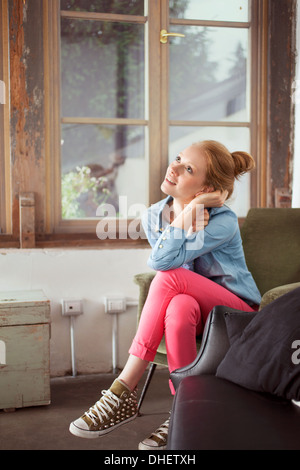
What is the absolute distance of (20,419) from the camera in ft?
6.48

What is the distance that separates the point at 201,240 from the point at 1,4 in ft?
5.24

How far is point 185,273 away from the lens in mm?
1758

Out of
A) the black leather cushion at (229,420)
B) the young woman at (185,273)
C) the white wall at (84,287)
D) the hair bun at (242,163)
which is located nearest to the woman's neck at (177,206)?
the young woman at (185,273)

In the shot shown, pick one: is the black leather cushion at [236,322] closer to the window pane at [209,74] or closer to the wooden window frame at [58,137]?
the wooden window frame at [58,137]

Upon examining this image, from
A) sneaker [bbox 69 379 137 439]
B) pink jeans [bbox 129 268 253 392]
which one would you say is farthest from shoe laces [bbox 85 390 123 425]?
pink jeans [bbox 129 268 253 392]

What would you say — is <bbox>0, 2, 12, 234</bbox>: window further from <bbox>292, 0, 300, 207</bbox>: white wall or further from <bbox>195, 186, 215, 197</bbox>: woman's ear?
<bbox>292, 0, 300, 207</bbox>: white wall

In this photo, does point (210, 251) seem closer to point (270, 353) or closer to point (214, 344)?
point (214, 344)

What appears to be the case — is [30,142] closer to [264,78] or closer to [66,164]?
[66,164]

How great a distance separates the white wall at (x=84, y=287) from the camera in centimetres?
246

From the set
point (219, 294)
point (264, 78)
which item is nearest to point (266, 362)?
point (219, 294)

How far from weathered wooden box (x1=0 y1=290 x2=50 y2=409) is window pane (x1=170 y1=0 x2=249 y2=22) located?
1.68 metres

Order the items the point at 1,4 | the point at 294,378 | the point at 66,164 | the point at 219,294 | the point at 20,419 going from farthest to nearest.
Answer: the point at 66,164 → the point at 1,4 → the point at 20,419 → the point at 219,294 → the point at 294,378

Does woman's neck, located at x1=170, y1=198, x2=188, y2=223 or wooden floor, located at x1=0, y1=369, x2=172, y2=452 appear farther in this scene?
woman's neck, located at x1=170, y1=198, x2=188, y2=223

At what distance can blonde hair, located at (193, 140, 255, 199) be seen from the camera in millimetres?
1903
